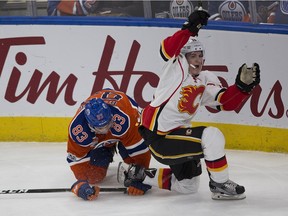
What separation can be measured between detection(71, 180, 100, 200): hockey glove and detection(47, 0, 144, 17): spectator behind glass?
1.73 meters

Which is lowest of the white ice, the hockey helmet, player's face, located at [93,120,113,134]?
the white ice

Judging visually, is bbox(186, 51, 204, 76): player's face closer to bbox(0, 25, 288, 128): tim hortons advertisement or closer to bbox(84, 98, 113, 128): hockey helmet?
bbox(84, 98, 113, 128): hockey helmet

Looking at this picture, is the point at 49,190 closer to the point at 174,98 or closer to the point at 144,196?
the point at 144,196

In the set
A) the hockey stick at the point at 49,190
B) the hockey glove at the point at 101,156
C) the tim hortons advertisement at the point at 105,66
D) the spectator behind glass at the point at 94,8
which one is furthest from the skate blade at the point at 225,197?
the spectator behind glass at the point at 94,8

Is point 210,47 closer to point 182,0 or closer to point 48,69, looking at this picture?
point 182,0

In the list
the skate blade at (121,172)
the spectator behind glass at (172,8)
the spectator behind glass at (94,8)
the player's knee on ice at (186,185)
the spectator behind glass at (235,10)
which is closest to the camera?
the player's knee on ice at (186,185)

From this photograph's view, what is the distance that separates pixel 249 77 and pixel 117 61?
1663 millimetres

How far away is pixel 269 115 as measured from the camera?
558 cm

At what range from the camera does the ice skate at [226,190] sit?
4547 millimetres

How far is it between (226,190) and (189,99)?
563 mm

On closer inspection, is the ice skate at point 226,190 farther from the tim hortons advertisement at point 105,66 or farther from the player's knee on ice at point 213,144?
the tim hortons advertisement at point 105,66

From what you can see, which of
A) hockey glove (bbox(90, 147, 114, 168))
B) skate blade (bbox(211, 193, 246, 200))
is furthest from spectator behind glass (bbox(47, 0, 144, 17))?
skate blade (bbox(211, 193, 246, 200))

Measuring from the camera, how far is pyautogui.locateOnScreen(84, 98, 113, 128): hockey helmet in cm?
461

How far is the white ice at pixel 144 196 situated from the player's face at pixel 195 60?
29.8 inches
